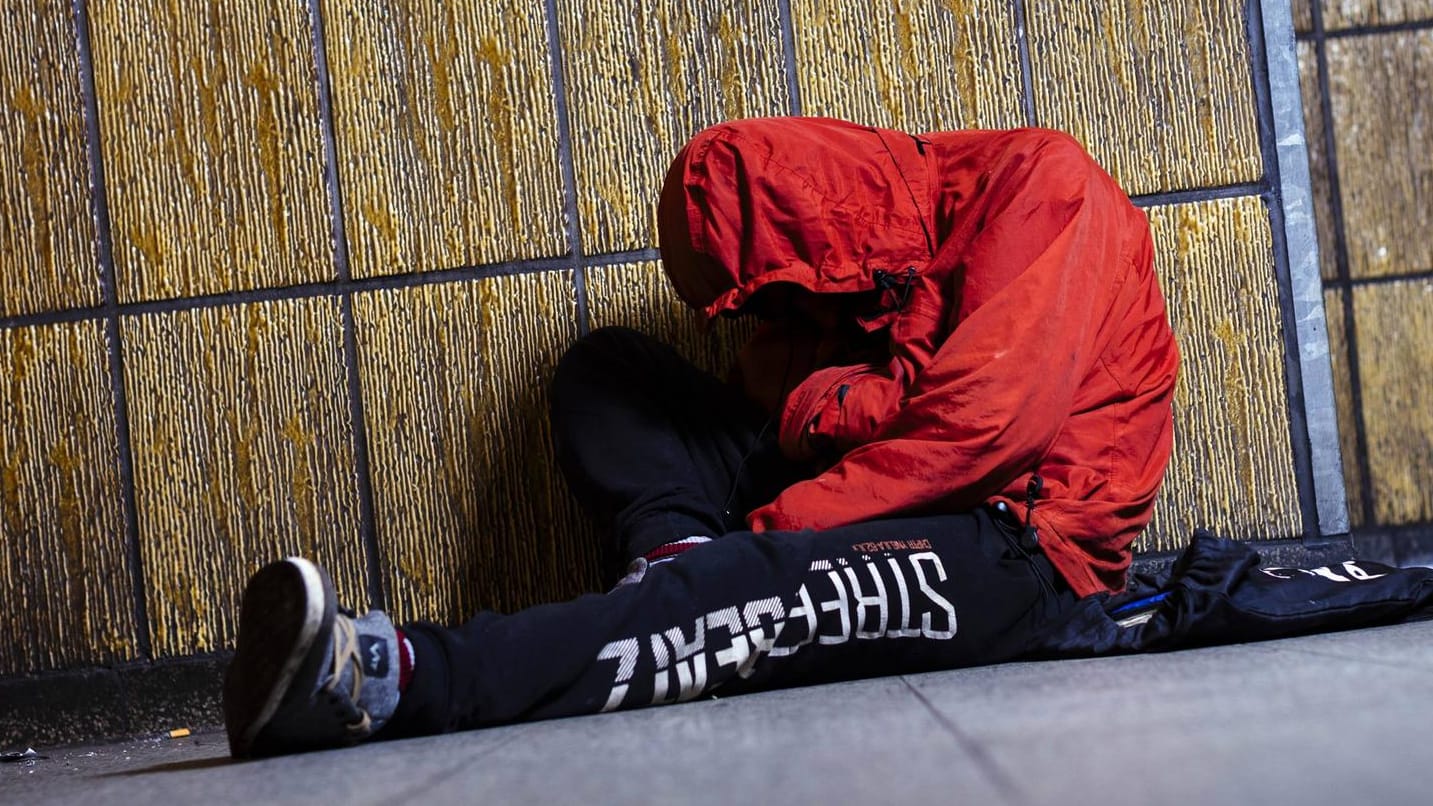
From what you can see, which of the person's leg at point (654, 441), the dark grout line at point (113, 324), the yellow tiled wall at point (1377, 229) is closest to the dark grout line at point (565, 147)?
the person's leg at point (654, 441)

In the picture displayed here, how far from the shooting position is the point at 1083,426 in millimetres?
1746

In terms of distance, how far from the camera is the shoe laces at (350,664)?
1.18 m

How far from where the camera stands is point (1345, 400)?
2.97 metres

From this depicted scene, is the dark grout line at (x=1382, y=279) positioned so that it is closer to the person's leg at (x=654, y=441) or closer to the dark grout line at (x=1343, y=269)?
the dark grout line at (x=1343, y=269)

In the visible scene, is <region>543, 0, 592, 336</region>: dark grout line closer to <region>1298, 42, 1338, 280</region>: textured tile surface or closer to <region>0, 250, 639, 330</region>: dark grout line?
<region>0, 250, 639, 330</region>: dark grout line

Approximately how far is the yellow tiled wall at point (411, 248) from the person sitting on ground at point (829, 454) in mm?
297

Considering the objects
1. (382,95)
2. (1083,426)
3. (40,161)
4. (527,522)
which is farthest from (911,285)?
(40,161)

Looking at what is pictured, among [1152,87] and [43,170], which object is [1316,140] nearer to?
[1152,87]

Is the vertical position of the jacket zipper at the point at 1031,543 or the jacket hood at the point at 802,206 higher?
the jacket hood at the point at 802,206

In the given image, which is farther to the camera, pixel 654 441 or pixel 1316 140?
pixel 1316 140

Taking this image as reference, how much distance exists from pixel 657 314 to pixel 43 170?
1.26 metres

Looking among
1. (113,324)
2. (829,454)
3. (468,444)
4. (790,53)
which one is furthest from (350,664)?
(790,53)

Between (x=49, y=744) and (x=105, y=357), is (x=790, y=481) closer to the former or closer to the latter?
(x=105, y=357)

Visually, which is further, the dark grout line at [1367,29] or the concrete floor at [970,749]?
the dark grout line at [1367,29]
